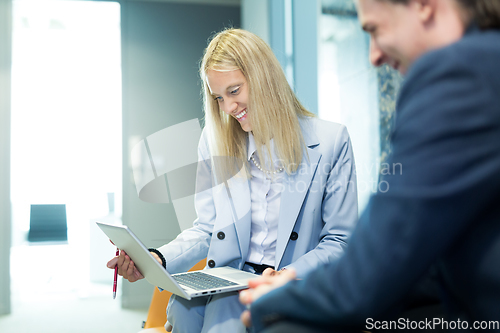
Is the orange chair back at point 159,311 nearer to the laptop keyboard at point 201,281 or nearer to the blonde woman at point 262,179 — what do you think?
the blonde woman at point 262,179

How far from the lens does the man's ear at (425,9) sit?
476 millimetres

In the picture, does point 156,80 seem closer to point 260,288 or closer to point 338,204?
point 338,204

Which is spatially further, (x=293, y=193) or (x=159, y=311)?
(x=159, y=311)

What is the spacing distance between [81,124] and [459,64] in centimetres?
319

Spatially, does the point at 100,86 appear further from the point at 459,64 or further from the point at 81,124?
the point at 459,64

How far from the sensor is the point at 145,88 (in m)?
3.29

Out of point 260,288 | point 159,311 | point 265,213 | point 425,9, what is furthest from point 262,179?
point 425,9

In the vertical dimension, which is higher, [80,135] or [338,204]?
[80,135]

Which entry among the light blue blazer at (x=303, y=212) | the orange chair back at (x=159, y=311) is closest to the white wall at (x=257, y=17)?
the light blue blazer at (x=303, y=212)

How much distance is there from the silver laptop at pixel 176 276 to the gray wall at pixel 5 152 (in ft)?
7.95

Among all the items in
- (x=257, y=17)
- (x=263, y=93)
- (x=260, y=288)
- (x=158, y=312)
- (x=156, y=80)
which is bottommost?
(x=158, y=312)

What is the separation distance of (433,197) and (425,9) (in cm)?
24

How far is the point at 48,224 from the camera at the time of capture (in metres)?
3.07

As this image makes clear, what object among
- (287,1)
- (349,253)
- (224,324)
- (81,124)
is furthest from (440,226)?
(81,124)
